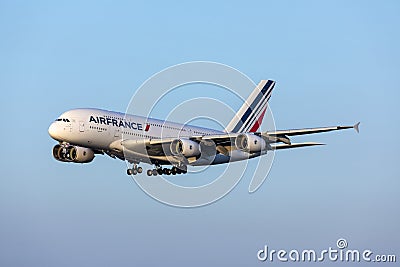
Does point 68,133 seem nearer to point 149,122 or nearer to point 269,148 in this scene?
point 149,122

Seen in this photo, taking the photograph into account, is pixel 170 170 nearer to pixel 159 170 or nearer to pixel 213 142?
pixel 159 170

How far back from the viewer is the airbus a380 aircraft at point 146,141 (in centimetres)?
8150

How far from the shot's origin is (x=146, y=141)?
3334 inches

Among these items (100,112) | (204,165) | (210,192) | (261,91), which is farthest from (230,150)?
(261,91)

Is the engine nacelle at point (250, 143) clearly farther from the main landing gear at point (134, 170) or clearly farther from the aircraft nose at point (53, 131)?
the aircraft nose at point (53, 131)

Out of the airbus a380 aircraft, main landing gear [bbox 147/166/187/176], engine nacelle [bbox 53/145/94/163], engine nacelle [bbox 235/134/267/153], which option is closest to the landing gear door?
the airbus a380 aircraft

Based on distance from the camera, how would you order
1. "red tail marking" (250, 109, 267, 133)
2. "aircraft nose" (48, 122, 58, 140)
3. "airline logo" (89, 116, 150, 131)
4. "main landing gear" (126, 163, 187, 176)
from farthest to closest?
"red tail marking" (250, 109, 267, 133), "main landing gear" (126, 163, 187, 176), "airline logo" (89, 116, 150, 131), "aircraft nose" (48, 122, 58, 140)

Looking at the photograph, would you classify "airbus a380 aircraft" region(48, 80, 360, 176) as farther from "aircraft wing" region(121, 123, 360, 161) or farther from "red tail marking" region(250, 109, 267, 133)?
"red tail marking" region(250, 109, 267, 133)

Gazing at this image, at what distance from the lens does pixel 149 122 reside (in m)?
87.3

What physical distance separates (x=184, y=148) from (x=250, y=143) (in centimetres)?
671

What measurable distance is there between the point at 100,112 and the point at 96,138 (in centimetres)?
298

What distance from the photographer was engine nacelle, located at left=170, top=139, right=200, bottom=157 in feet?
275

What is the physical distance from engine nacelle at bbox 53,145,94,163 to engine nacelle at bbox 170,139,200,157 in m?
9.50

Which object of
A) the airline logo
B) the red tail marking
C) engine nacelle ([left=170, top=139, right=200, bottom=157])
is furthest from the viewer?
the red tail marking
